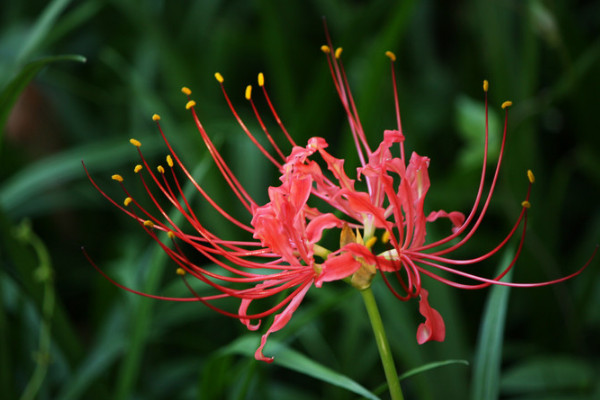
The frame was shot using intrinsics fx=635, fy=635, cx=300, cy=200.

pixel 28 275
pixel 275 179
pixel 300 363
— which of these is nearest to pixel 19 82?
pixel 28 275

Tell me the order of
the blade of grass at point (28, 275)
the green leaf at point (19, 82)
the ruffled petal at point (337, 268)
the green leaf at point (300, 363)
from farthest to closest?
the blade of grass at point (28, 275), the green leaf at point (19, 82), the green leaf at point (300, 363), the ruffled petal at point (337, 268)

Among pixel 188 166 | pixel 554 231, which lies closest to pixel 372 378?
pixel 554 231

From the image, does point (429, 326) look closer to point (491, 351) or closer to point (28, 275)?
point (491, 351)

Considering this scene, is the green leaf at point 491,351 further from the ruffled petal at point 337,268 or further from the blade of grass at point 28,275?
the blade of grass at point 28,275

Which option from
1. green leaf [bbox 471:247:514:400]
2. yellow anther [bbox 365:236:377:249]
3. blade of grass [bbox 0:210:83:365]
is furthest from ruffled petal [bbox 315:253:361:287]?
blade of grass [bbox 0:210:83:365]

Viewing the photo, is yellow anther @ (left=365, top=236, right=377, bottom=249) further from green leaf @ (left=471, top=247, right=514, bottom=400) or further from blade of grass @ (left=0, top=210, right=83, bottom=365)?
blade of grass @ (left=0, top=210, right=83, bottom=365)

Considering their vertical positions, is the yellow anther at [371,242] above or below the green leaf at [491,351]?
above

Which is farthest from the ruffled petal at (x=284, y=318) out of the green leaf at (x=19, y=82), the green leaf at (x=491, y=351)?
the green leaf at (x=19, y=82)
